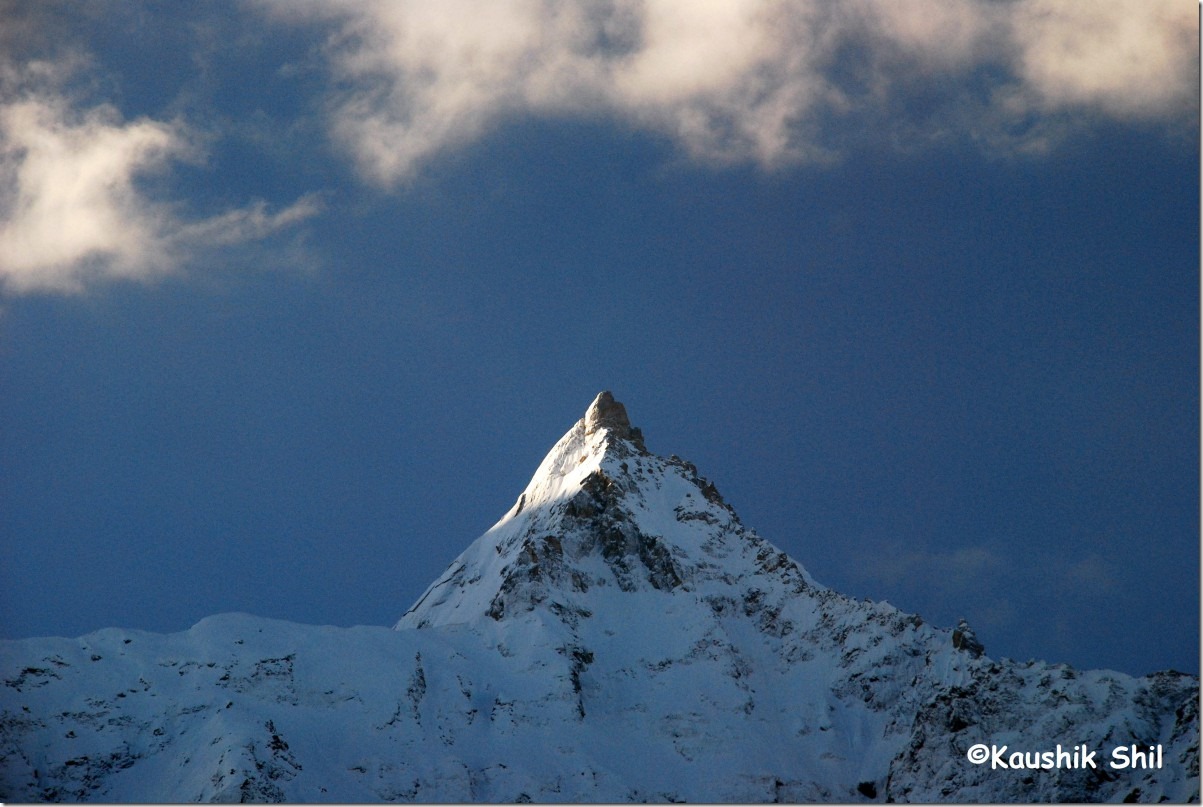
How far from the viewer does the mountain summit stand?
14550 centimetres

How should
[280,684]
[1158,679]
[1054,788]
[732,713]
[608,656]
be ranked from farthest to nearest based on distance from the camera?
[608,656], [732,713], [280,684], [1158,679], [1054,788]

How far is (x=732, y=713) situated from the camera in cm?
17700

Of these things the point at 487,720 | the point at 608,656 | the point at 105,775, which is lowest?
the point at 105,775

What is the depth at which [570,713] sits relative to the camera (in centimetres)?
17300

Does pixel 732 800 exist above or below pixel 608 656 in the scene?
below

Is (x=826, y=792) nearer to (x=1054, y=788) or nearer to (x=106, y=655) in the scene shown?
(x=1054, y=788)

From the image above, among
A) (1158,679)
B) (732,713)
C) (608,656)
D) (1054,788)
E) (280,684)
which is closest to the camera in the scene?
(1054,788)

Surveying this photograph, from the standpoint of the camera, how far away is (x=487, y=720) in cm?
16950

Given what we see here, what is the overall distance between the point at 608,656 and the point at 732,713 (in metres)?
20.0

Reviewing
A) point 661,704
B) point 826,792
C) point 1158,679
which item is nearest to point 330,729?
point 661,704

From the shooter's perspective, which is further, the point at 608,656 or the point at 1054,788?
the point at 608,656

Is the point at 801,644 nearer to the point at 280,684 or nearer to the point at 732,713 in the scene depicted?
the point at 732,713

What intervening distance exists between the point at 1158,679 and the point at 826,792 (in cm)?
3874

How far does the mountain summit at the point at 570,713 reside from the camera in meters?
146
